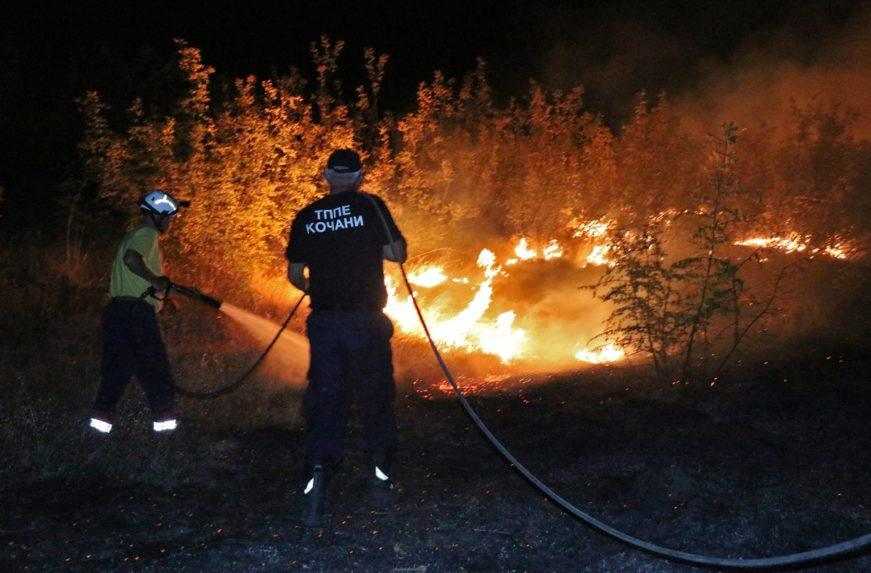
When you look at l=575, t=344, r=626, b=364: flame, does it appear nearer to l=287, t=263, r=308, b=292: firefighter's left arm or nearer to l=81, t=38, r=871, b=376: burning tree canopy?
l=81, t=38, r=871, b=376: burning tree canopy

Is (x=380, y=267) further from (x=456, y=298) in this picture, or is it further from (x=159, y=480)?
(x=456, y=298)

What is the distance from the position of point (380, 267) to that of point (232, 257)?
5.70 metres

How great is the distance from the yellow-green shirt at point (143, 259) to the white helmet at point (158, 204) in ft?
0.43

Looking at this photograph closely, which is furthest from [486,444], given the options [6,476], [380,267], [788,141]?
[788,141]

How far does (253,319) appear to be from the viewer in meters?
8.34

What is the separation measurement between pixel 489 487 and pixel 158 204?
3087 millimetres

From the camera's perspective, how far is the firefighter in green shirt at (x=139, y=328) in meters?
5.46

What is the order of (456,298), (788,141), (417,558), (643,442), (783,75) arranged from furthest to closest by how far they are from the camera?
(783,75) → (788,141) → (456,298) → (643,442) → (417,558)

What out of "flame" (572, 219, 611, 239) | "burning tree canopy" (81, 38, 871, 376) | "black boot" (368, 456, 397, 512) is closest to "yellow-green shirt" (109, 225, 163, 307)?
"black boot" (368, 456, 397, 512)

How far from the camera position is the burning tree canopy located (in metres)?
9.69

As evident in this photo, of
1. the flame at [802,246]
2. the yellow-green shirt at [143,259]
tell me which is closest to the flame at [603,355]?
the flame at [802,246]

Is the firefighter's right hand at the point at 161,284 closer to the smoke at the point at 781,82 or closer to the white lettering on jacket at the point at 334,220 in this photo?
the white lettering on jacket at the point at 334,220

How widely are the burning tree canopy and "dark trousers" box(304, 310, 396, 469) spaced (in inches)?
114

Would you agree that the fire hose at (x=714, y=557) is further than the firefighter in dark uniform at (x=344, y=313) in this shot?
No
